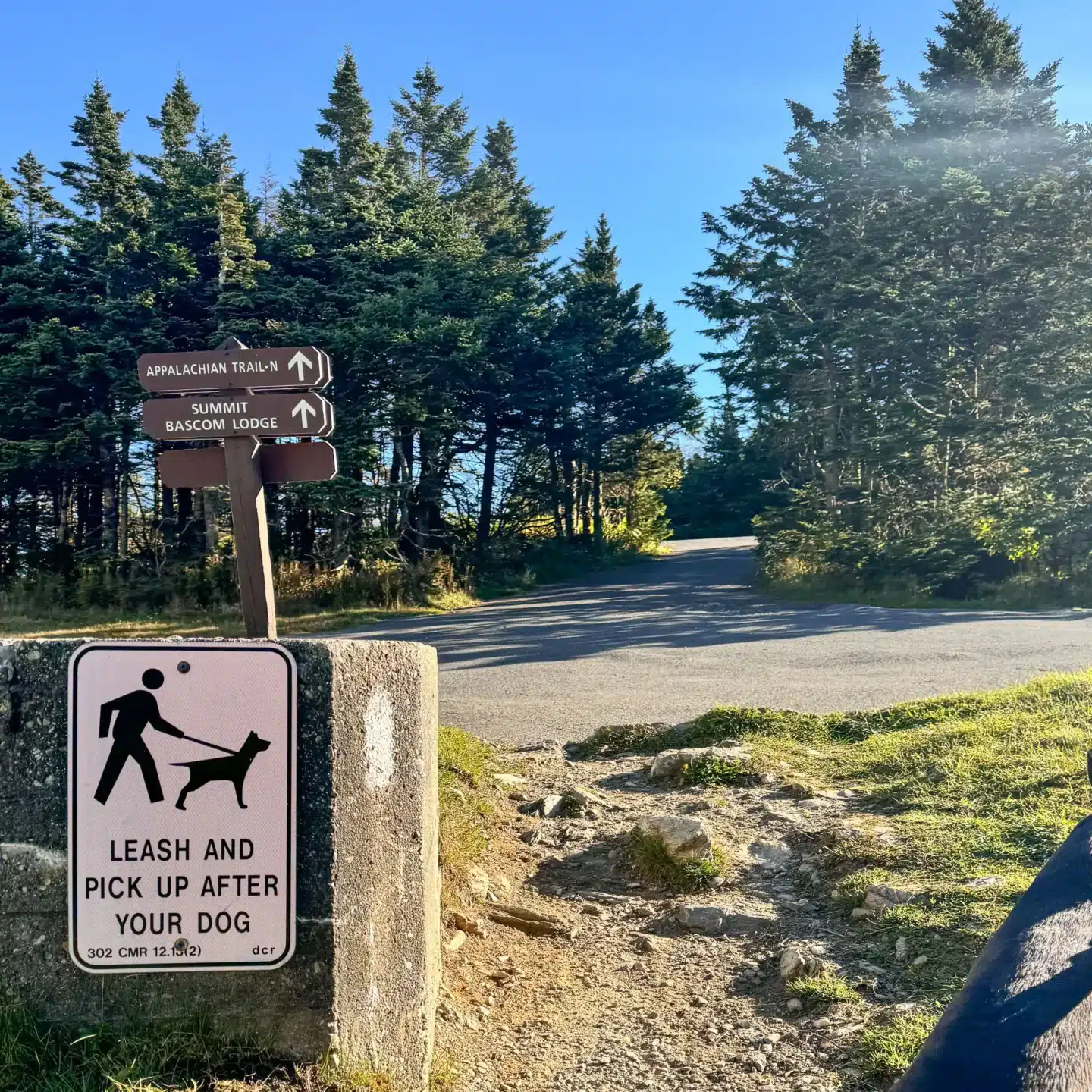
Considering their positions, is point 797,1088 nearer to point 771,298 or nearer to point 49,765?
point 49,765

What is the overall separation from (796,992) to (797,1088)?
551 millimetres

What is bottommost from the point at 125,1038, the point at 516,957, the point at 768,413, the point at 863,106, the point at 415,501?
the point at 516,957

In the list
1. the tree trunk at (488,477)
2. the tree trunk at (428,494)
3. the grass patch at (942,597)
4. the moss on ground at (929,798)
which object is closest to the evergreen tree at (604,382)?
the tree trunk at (488,477)

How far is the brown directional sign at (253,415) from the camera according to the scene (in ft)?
12.6

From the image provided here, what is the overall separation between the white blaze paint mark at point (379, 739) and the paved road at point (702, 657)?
4.92 metres

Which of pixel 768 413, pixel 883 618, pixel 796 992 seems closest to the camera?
pixel 796 992

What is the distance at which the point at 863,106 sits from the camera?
27297 mm

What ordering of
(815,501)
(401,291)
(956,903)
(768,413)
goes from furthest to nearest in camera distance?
1. (768,413)
2. (815,501)
3. (401,291)
4. (956,903)

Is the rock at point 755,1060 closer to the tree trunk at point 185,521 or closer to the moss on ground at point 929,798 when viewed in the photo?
the moss on ground at point 929,798

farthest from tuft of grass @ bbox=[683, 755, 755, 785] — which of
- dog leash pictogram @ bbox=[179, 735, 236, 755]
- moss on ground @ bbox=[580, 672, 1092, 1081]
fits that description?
dog leash pictogram @ bbox=[179, 735, 236, 755]

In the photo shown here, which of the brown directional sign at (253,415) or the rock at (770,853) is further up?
the brown directional sign at (253,415)

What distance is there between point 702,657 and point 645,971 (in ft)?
26.2

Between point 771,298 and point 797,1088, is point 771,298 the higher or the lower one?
the higher one

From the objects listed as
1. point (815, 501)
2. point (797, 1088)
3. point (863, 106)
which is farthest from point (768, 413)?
point (797, 1088)
